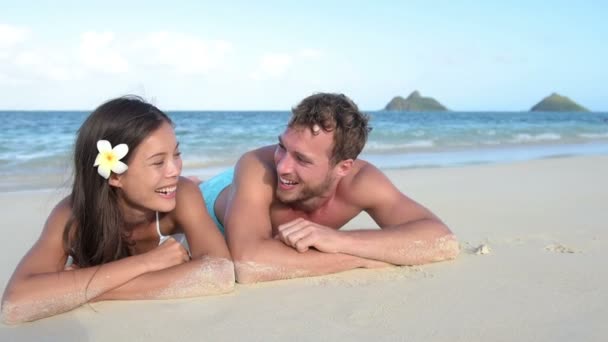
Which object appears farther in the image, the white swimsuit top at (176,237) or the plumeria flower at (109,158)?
the white swimsuit top at (176,237)

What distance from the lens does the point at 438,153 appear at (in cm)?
1429

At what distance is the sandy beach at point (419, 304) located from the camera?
276 cm

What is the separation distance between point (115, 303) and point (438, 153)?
39.3ft

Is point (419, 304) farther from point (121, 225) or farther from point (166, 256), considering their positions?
point (121, 225)

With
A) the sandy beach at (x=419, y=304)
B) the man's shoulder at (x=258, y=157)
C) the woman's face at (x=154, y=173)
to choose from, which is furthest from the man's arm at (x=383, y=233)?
the woman's face at (x=154, y=173)

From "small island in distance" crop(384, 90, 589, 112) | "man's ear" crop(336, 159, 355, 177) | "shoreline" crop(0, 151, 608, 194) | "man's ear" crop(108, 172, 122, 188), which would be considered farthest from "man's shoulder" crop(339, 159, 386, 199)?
"small island in distance" crop(384, 90, 589, 112)

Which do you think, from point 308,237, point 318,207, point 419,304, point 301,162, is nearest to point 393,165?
point 318,207

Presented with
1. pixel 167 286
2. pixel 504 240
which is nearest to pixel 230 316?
pixel 167 286

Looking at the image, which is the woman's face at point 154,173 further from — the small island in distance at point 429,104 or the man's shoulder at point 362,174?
the small island in distance at point 429,104

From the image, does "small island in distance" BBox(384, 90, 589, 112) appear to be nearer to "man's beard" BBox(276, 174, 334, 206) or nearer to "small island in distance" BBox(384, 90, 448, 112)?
"small island in distance" BBox(384, 90, 448, 112)

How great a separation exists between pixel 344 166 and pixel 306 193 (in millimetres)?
332

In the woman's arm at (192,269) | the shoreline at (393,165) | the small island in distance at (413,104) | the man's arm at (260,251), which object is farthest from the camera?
the small island in distance at (413,104)

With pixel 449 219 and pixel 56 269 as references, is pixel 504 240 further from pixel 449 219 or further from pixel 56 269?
pixel 56 269

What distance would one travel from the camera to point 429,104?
9125 cm
